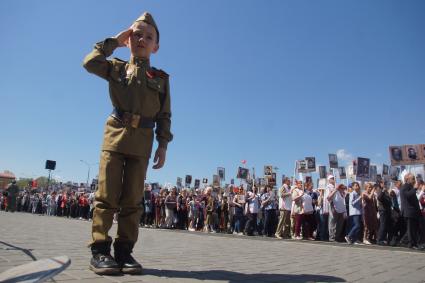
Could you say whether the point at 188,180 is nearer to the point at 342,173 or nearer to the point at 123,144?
the point at 342,173

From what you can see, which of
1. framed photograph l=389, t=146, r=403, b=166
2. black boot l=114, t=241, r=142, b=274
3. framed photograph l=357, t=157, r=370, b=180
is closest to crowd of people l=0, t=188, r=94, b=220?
framed photograph l=357, t=157, r=370, b=180

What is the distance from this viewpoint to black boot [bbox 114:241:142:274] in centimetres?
335

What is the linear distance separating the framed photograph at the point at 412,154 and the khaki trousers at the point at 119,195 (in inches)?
624

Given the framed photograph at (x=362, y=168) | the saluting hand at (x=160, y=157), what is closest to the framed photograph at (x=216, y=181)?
the framed photograph at (x=362, y=168)

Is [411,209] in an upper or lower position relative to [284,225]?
upper

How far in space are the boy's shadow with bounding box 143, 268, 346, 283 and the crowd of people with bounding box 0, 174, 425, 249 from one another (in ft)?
24.8

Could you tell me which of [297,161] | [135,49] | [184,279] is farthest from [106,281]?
[297,161]

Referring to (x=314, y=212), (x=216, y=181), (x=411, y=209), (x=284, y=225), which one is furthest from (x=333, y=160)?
(x=216, y=181)

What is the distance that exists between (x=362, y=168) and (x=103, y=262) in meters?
15.2

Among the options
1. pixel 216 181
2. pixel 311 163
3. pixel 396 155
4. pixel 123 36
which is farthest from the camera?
pixel 216 181

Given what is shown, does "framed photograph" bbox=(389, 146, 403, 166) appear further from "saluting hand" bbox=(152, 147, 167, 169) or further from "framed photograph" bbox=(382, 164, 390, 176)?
"saluting hand" bbox=(152, 147, 167, 169)

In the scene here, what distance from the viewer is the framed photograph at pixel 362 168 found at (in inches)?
640

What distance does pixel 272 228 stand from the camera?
14828 mm

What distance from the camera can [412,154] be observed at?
16438 millimetres
